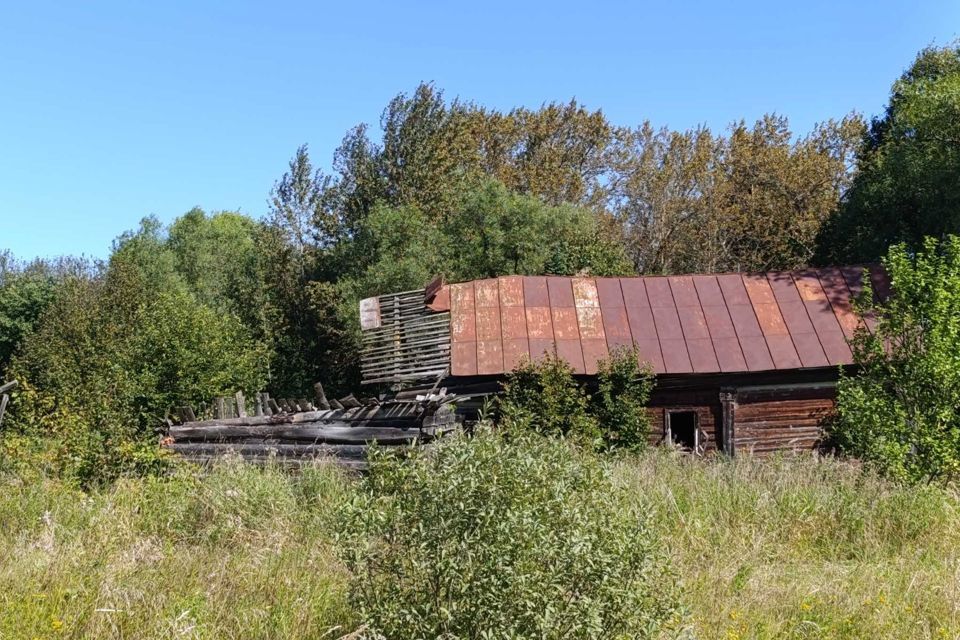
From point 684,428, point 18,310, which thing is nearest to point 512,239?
point 684,428

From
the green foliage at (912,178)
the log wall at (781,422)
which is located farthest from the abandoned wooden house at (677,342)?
the green foliage at (912,178)

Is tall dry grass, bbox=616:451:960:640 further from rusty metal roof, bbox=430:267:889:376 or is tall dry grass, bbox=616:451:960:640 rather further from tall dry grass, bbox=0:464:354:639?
rusty metal roof, bbox=430:267:889:376

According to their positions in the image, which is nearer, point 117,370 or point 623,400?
point 623,400

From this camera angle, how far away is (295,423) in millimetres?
12320

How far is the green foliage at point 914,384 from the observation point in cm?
1015

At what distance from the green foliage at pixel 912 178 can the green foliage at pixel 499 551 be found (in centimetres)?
2046

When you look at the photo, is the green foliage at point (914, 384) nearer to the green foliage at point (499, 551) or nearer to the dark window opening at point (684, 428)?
the dark window opening at point (684, 428)

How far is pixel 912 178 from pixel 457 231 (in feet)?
44.3

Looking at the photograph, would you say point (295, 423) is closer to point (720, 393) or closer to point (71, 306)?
point (720, 393)

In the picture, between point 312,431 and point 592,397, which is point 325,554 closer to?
point 312,431

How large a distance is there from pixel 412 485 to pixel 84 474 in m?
7.69

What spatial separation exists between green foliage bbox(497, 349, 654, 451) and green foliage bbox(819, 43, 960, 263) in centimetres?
1280

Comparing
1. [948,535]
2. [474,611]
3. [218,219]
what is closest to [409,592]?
[474,611]

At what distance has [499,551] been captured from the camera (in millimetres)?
4438
